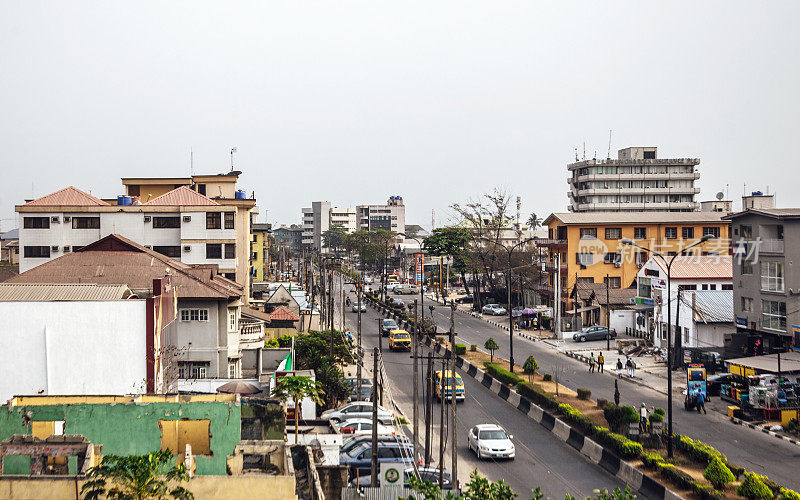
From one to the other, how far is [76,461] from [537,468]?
55.7 feet

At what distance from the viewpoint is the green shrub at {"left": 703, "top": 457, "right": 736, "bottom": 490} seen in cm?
2328

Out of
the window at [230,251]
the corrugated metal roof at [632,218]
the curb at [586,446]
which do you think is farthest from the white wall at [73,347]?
the corrugated metal roof at [632,218]

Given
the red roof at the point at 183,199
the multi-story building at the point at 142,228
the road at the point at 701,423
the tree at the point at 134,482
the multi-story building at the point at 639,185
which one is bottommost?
the road at the point at 701,423

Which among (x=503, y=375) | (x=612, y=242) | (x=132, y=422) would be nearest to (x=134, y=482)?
(x=132, y=422)

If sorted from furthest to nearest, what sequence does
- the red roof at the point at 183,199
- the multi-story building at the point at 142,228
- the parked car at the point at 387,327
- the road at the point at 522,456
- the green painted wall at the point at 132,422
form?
the parked car at the point at 387,327
the red roof at the point at 183,199
the multi-story building at the point at 142,228
the road at the point at 522,456
the green painted wall at the point at 132,422

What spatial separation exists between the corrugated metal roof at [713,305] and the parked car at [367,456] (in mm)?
29999

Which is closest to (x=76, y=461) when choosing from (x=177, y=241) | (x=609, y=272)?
(x=177, y=241)

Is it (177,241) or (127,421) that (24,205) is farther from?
(127,421)

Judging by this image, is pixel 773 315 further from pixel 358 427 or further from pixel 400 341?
pixel 358 427

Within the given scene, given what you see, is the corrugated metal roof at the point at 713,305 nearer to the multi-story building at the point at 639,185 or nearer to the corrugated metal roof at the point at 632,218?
the corrugated metal roof at the point at 632,218

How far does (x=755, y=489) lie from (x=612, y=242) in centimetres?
5437

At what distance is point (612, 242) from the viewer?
74750mm

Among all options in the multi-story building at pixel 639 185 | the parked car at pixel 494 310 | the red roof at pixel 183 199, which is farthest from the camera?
→ the multi-story building at pixel 639 185

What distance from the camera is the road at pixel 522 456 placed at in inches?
1021
